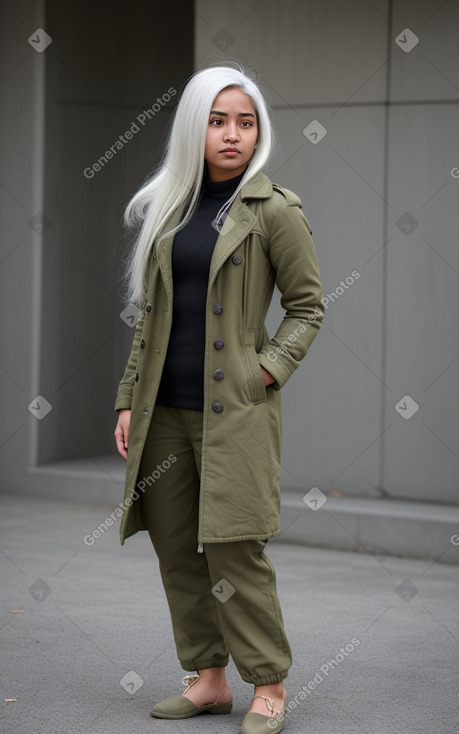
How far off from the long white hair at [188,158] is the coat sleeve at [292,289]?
19cm

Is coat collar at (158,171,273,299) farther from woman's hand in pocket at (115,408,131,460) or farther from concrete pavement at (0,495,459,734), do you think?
concrete pavement at (0,495,459,734)

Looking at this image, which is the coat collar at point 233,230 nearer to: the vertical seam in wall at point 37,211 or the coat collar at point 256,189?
the coat collar at point 256,189

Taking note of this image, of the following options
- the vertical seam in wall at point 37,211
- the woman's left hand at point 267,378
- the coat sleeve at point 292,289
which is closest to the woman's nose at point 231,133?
the coat sleeve at point 292,289

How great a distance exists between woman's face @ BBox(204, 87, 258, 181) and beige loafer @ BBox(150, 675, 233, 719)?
1.71 meters

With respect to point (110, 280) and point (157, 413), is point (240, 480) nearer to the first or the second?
point (157, 413)

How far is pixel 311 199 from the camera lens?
6.50 m

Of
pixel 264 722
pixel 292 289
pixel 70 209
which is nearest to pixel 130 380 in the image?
pixel 292 289

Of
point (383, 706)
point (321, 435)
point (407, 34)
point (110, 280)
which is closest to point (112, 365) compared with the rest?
point (110, 280)

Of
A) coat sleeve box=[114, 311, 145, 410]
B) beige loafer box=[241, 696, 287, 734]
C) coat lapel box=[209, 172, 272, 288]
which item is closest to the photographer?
coat lapel box=[209, 172, 272, 288]

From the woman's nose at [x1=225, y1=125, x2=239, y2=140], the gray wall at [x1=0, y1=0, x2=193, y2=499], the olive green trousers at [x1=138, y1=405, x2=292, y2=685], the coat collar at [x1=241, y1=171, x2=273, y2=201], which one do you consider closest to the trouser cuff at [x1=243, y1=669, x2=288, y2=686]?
the olive green trousers at [x1=138, y1=405, x2=292, y2=685]

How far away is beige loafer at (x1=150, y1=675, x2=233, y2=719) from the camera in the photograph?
351cm

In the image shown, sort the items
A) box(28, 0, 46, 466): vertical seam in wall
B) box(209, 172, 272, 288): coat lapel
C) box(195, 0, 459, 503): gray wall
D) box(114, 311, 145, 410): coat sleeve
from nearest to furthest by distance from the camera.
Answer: box(209, 172, 272, 288): coat lapel
box(114, 311, 145, 410): coat sleeve
box(195, 0, 459, 503): gray wall
box(28, 0, 46, 466): vertical seam in wall

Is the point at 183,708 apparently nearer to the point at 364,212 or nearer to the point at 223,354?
the point at 223,354

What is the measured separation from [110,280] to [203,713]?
5260 millimetres
